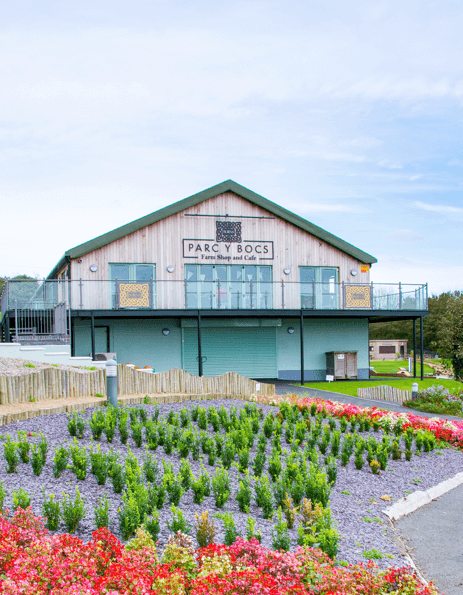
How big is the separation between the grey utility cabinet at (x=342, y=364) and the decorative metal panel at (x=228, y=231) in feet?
19.9

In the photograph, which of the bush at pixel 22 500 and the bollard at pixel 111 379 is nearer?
the bush at pixel 22 500

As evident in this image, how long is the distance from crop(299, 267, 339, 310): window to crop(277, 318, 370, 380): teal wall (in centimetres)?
120

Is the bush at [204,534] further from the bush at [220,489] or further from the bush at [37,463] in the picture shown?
the bush at [37,463]

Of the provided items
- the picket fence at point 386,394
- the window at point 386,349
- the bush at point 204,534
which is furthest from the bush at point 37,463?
the window at point 386,349

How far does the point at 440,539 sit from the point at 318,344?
56.6 feet

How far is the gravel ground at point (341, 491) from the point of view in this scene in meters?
4.72

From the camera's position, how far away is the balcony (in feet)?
61.4

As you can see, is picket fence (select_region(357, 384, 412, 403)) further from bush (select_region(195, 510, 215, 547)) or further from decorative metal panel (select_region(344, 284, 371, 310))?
bush (select_region(195, 510, 215, 547))

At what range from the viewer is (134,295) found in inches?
750

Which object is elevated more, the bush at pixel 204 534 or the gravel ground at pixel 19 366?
the gravel ground at pixel 19 366

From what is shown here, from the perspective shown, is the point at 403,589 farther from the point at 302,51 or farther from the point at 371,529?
the point at 302,51

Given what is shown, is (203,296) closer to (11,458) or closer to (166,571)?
(11,458)

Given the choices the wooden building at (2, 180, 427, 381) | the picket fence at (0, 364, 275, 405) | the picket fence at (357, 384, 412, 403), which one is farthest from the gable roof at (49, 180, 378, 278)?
the picket fence at (0, 364, 275, 405)

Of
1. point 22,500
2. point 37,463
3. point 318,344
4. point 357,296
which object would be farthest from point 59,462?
point 318,344
